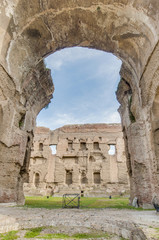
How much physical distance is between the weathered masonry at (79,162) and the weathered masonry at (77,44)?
1263 cm

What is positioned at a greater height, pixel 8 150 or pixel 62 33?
pixel 62 33

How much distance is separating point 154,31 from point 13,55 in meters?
4.82

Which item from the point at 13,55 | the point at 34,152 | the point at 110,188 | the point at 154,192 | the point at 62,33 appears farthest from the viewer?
the point at 34,152

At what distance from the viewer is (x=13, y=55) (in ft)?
19.6

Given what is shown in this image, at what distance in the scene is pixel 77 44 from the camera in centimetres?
734

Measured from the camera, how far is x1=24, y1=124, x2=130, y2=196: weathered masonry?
60.4 feet

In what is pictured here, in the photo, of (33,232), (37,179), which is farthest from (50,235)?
(37,179)

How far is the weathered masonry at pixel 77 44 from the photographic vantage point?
16.7 feet

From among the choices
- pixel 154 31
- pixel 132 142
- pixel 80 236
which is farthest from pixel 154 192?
pixel 154 31

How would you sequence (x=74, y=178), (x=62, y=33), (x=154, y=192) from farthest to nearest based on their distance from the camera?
1. (x=74, y=178)
2. (x=62, y=33)
3. (x=154, y=192)

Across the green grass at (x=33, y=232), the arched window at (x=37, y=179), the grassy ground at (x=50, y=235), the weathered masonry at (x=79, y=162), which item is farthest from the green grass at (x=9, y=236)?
the arched window at (x=37, y=179)

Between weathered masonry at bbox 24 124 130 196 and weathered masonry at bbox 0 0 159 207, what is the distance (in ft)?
41.4

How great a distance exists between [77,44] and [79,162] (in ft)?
49.9

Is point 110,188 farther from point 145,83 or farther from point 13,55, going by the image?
point 13,55
